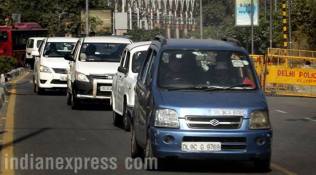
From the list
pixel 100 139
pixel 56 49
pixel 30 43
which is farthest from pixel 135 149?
pixel 30 43

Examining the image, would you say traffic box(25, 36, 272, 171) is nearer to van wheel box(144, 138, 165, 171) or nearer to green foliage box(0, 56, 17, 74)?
van wheel box(144, 138, 165, 171)

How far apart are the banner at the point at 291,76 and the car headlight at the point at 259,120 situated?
64.4 ft

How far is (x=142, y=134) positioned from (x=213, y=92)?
113cm

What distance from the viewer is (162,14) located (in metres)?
97.2

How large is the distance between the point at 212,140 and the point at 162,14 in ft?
→ 286

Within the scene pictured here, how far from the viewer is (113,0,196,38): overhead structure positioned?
94062mm

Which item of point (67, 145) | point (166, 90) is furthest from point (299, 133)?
point (166, 90)

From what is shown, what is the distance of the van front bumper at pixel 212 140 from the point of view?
415 inches

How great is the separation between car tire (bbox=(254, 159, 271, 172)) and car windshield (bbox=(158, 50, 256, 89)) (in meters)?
1.07

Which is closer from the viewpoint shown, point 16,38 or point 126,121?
point 126,121

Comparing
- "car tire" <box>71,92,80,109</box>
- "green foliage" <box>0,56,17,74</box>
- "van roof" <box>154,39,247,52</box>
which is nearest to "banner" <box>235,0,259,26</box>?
"green foliage" <box>0,56,17,74</box>

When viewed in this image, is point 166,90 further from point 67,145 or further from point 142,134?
point 67,145

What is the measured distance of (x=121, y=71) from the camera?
16.2 metres

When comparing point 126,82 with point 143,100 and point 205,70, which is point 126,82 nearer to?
point 143,100
